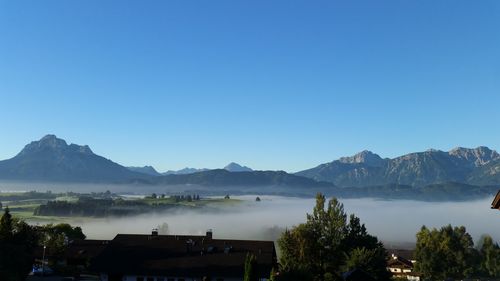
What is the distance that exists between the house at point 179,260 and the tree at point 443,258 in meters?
60.1

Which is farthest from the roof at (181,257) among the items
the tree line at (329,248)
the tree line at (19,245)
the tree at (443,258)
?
the tree at (443,258)

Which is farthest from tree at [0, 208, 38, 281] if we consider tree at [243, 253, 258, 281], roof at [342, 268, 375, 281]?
roof at [342, 268, 375, 281]

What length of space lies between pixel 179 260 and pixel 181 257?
0.94 meters

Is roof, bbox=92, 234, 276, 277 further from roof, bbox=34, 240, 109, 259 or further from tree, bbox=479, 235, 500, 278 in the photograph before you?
tree, bbox=479, 235, 500, 278

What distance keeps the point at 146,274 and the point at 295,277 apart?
27.5 meters

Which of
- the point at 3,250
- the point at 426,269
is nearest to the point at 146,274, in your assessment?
the point at 3,250

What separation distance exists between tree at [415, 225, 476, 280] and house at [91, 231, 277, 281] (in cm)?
6009

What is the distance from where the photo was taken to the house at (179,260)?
76625mm

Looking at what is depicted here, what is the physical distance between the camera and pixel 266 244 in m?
86.7

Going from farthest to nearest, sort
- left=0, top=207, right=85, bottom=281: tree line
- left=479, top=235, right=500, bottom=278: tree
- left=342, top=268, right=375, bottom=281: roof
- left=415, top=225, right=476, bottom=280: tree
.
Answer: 1. left=479, top=235, right=500, bottom=278: tree
2. left=415, top=225, right=476, bottom=280: tree
3. left=0, top=207, right=85, bottom=281: tree line
4. left=342, top=268, right=375, bottom=281: roof

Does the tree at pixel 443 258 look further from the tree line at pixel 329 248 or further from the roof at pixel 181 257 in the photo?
the roof at pixel 181 257

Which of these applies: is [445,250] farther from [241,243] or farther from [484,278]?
[241,243]

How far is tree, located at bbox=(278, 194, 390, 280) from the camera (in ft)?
235

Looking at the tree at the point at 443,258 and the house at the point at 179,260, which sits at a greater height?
the house at the point at 179,260
